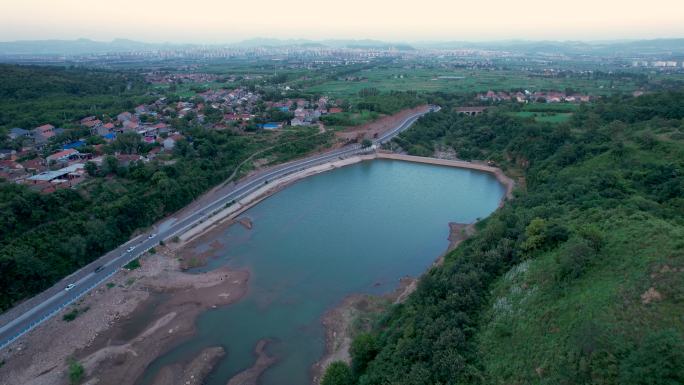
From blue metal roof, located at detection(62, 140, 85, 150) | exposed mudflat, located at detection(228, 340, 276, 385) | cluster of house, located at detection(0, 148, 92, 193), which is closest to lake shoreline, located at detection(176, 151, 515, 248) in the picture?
cluster of house, located at detection(0, 148, 92, 193)

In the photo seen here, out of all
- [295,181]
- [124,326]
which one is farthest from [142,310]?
[295,181]

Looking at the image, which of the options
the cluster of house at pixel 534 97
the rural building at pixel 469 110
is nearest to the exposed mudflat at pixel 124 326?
the rural building at pixel 469 110

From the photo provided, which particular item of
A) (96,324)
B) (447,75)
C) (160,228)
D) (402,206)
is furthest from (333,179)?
(447,75)

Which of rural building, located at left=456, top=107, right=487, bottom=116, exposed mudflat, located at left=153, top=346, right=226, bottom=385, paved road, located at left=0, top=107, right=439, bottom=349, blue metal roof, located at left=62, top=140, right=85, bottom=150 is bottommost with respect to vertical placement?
exposed mudflat, located at left=153, top=346, right=226, bottom=385

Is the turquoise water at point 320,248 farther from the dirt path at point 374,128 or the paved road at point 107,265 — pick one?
the dirt path at point 374,128

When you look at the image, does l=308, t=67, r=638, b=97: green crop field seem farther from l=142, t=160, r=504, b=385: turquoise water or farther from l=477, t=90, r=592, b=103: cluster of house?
l=142, t=160, r=504, b=385: turquoise water
